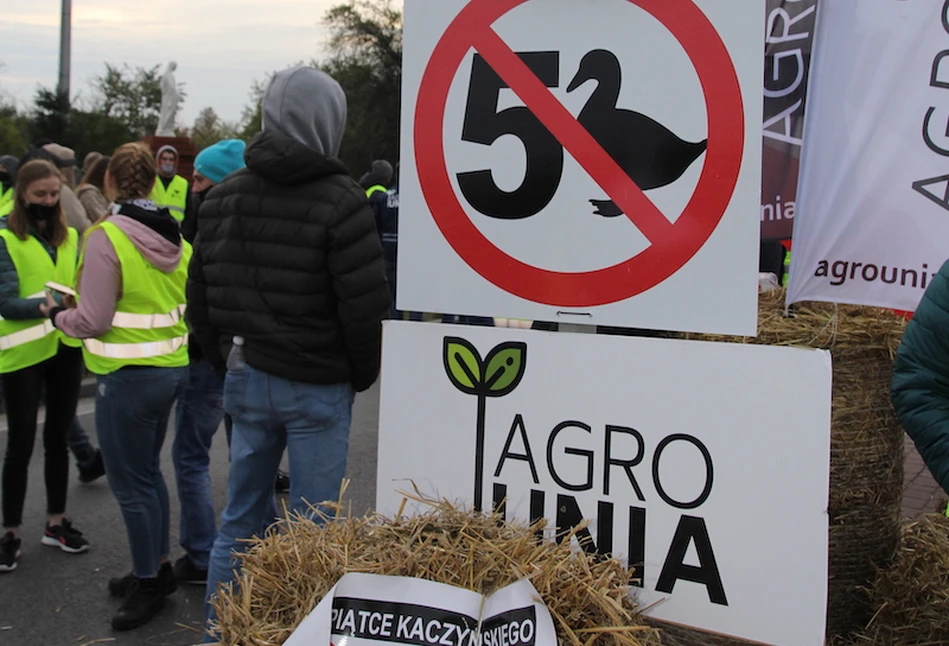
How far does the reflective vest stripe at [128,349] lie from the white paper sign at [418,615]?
246 cm

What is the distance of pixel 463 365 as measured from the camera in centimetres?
191

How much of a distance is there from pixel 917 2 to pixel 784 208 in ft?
2.39

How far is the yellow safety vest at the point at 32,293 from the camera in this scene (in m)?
4.52

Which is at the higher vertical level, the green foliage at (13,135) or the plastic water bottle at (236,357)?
the green foliage at (13,135)

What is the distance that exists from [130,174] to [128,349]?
0.75 metres

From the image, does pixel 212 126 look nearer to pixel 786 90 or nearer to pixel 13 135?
pixel 13 135

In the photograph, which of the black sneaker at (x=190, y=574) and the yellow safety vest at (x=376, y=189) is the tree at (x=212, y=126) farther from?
the black sneaker at (x=190, y=574)

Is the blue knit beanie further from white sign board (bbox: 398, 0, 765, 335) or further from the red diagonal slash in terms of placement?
the red diagonal slash

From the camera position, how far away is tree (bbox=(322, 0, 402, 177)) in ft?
154

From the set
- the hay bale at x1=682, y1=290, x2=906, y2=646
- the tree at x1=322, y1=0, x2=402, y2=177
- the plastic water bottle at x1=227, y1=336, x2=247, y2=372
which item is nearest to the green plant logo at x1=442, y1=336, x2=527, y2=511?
the hay bale at x1=682, y1=290, x2=906, y2=646

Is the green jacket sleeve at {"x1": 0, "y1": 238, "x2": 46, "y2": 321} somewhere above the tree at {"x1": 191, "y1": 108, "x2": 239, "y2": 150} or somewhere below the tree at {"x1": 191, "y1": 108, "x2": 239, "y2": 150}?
below

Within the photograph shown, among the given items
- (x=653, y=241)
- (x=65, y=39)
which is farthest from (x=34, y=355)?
(x=65, y=39)

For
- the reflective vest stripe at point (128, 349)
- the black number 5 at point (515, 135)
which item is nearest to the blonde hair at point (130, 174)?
the reflective vest stripe at point (128, 349)

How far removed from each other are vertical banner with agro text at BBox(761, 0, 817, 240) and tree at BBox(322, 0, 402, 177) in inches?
1746
